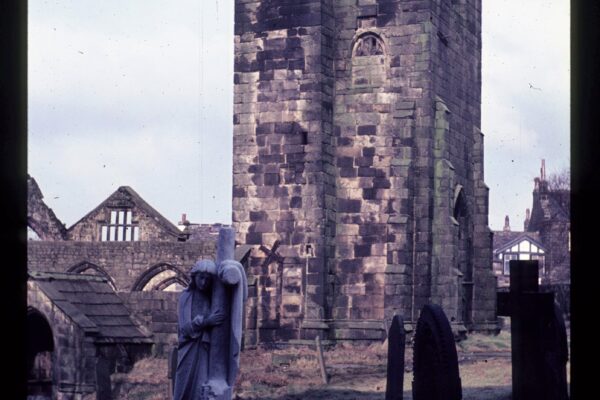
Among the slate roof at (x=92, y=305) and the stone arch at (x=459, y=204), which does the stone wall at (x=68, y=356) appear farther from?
the stone arch at (x=459, y=204)

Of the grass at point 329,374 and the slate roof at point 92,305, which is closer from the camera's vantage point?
the grass at point 329,374

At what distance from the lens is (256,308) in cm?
2486

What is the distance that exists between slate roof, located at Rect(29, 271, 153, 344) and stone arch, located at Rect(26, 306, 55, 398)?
773 mm

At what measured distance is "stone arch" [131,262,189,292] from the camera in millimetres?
32438

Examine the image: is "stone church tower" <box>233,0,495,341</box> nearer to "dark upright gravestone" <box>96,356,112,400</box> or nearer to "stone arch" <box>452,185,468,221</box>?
"stone arch" <box>452,185,468,221</box>

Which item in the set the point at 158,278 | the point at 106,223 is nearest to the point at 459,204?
the point at 158,278

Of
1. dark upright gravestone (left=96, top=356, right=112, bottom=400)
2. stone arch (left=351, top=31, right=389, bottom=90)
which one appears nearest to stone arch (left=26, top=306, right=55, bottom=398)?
dark upright gravestone (left=96, top=356, right=112, bottom=400)

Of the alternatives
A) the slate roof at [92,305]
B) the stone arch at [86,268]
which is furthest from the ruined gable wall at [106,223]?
the slate roof at [92,305]

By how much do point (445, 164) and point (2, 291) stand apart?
23.3 meters

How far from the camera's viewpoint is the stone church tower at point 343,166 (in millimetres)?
24578

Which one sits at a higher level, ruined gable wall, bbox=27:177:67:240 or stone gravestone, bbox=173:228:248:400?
ruined gable wall, bbox=27:177:67:240

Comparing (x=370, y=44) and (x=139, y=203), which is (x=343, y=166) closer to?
(x=370, y=44)

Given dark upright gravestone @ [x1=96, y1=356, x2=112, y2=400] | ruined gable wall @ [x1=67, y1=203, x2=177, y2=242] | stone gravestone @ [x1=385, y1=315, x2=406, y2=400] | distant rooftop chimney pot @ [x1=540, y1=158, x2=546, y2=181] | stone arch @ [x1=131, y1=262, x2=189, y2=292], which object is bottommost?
dark upright gravestone @ [x1=96, y1=356, x2=112, y2=400]

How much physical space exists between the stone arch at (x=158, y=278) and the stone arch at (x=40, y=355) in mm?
8990
